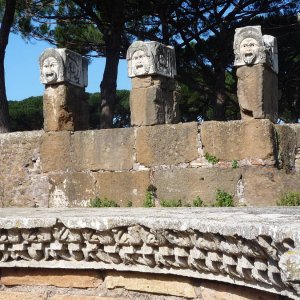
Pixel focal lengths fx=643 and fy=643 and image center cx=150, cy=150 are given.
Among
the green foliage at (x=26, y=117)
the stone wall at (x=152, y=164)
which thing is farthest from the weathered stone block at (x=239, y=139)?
the green foliage at (x=26, y=117)

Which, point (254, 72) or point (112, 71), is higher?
point (112, 71)

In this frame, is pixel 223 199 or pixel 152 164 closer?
pixel 223 199

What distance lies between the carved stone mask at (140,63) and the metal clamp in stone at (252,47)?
3.34ft

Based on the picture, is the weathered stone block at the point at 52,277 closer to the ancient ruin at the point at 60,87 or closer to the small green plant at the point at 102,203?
the small green plant at the point at 102,203

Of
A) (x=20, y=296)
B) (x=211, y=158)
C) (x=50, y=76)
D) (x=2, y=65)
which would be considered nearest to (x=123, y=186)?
(x=211, y=158)

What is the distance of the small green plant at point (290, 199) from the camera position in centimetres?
630

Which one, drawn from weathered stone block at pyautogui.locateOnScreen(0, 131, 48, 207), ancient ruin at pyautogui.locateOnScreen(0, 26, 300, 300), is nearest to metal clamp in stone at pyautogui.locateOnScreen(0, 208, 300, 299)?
ancient ruin at pyautogui.locateOnScreen(0, 26, 300, 300)

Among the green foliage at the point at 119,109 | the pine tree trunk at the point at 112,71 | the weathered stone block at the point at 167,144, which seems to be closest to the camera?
the weathered stone block at the point at 167,144

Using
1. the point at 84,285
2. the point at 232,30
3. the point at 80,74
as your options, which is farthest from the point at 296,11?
the point at 84,285

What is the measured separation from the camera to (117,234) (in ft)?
7.67

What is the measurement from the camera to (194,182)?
6.89m

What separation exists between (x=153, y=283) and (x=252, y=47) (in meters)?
4.80

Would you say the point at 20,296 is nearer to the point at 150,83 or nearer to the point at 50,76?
the point at 150,83

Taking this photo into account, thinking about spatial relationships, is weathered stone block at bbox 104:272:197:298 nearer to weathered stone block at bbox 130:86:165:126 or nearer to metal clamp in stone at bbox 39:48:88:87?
weathered stone block at bbox 130:86:165:126
